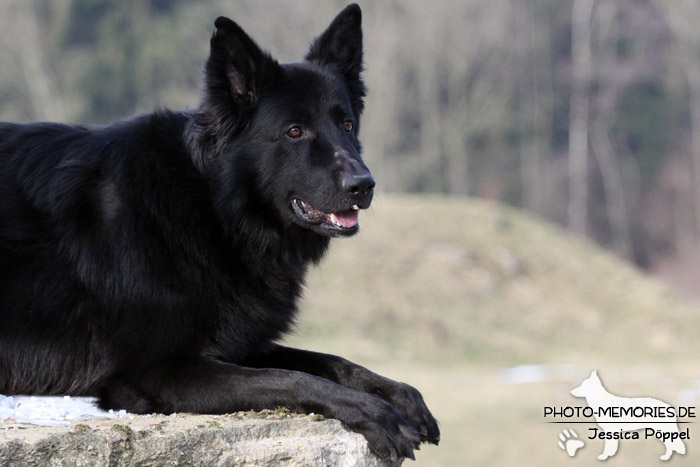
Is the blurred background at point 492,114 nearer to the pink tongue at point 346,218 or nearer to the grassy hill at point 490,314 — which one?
the grassy hill at point 490,314

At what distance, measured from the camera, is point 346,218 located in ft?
12.3

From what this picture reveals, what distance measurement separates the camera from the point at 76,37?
3133 centimetres

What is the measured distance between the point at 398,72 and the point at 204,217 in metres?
27.4

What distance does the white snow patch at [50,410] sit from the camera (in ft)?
10.2

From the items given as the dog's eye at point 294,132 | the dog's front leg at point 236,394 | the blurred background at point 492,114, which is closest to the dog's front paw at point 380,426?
the dog's front leg at point 236,394

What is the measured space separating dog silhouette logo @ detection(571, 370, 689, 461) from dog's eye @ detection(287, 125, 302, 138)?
241cm

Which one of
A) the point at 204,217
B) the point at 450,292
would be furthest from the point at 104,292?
the point at 450,292

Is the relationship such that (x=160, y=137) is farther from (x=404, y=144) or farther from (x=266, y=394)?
(x=404, y=144)

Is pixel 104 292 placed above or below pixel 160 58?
below

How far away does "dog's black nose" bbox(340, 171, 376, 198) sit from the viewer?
3.63 m

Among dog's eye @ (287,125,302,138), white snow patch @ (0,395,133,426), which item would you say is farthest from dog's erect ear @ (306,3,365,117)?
A: white snow patch @ (0,395,133,426)

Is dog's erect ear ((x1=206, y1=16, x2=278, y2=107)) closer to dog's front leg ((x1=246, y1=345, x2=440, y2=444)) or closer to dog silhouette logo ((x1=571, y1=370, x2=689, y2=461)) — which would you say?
dog's front leg ((x1=246, y1=345, x2=440, y2=444))

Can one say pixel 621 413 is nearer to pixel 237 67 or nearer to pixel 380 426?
pixel 380 426

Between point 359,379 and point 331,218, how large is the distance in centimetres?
71
